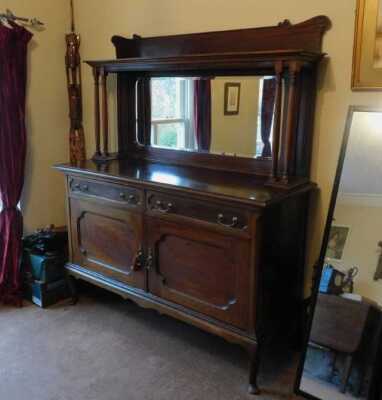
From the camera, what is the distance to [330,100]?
7.11 ft

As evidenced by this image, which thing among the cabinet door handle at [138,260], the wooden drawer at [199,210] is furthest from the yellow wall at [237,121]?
the cabinet door handle at [138,260]

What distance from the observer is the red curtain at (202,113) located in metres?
2.53

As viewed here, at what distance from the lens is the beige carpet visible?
2.14m

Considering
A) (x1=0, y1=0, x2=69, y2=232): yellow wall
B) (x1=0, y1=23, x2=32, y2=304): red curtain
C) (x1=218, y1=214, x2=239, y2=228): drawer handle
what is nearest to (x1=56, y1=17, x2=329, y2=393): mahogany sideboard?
(x1=218, y1=214, x2=239, y2=228): drawer handle

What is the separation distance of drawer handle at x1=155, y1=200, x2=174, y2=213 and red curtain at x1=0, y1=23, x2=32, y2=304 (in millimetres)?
1186

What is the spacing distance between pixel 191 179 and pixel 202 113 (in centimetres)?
48

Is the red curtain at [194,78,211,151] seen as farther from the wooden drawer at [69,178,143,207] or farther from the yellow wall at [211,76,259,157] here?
the wooden drawer at [69,178,143,207]

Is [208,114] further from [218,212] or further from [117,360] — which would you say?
[117,360]

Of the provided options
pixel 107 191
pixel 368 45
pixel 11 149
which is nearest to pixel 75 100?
pixel 11 149

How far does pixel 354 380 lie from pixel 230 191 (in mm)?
969

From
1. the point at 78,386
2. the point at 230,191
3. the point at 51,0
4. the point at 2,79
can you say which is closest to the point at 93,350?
the point at 78,386

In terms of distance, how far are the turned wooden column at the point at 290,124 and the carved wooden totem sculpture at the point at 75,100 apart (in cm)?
159

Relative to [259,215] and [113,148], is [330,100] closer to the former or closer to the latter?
[259,215]

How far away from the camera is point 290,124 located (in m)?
2.12
